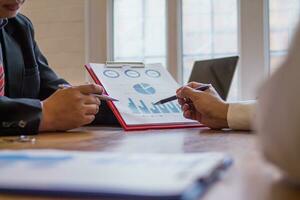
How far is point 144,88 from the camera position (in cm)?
126

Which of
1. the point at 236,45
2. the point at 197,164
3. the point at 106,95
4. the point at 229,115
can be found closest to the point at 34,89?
the point at 106,95

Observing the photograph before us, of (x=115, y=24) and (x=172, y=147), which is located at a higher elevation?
(x=115, y=24)

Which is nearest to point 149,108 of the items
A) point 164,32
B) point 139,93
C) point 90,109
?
point 139,93

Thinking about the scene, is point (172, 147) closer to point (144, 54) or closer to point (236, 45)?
point (236, 45)

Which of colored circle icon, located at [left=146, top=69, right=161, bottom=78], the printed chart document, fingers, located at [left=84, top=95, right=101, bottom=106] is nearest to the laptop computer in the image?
colored circle icon, located at [left=146, top=69, right=161, bottom=78]

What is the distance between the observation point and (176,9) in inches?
133

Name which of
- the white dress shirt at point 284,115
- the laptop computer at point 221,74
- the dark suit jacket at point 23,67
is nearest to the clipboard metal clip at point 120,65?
the dark suit jacket at point 23,67

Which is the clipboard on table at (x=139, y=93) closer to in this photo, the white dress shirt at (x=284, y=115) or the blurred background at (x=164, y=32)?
the white dress shirt at (x=284, y=115)

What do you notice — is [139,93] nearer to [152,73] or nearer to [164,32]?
[152,73]

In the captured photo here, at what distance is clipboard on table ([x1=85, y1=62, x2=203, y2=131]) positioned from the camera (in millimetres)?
1131

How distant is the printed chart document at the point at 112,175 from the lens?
12.8 inches

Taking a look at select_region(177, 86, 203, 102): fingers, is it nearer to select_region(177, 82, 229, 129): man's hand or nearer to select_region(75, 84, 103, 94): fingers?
select_region(177, 82, 229, 129): man's hand

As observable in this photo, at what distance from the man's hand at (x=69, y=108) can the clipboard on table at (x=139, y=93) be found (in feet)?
0.23

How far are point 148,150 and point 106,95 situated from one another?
0.53 m
